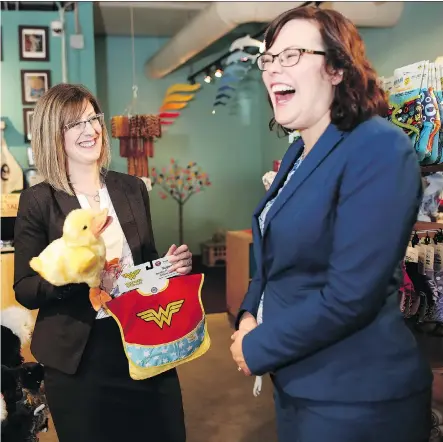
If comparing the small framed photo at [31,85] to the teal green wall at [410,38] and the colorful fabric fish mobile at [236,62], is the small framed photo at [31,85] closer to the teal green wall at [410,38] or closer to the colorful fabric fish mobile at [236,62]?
the colorful fabric fish mobile at [236,62]

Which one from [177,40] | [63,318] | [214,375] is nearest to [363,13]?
[177,40]

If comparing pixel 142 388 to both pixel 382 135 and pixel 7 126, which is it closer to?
pixel 382 135

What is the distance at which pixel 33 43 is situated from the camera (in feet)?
14.0

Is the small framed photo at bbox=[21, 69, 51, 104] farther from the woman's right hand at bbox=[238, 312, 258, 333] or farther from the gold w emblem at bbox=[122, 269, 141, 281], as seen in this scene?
the woman's right hand at bbox=[238, 312, 258, 333]

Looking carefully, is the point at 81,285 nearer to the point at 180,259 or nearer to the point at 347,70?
the point at 180,259

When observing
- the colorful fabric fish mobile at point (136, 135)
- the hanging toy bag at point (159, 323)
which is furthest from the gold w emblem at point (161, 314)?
the colorful fabric fish mobile at point (136, 135)

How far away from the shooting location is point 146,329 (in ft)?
4.67

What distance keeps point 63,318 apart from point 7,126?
3.30 metres

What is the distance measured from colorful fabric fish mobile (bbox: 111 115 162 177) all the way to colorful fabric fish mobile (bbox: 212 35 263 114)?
3.45ft

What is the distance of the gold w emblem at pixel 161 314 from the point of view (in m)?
1.42

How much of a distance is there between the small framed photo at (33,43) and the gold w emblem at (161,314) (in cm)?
351

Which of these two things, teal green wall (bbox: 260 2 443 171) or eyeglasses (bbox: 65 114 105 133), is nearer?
eyeglasses (bbox: 65 114 105 133)

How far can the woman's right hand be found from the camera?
3.73 feet

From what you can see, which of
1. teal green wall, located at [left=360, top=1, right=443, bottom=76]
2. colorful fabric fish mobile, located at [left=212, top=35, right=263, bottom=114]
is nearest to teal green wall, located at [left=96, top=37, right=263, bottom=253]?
colorful fabric fish mobile, located at [left=212, top=35, right=263, bottom=114]
